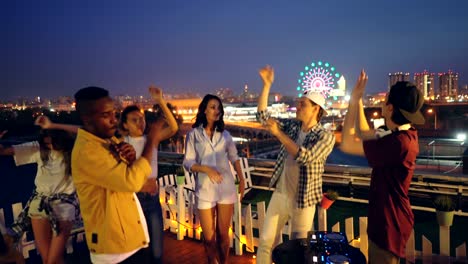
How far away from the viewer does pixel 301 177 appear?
9.89 ft

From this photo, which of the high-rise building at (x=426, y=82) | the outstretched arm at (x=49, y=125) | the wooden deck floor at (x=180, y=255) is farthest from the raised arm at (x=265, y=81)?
the high-rise building at (x=426, y=82)

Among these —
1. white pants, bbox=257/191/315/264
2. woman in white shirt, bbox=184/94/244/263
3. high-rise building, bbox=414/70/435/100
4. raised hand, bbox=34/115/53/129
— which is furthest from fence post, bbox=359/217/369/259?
high-rise building, bbox=414/70/435/100

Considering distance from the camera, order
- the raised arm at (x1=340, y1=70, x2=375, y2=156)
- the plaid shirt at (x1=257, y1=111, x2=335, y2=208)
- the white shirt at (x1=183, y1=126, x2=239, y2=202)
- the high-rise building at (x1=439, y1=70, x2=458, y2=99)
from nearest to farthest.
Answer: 1. the raised arm at (x1=340, y1=70, x2=375, y2=156)
2. the plaid shirt at (x1=257, y1=111, x2=335, y2=208)
3. the white shirt at (x1=183, y1=126, x2=239, y2=202)
4. the high-rise building at (x1=439, y1=70, x2=458, y2=99)

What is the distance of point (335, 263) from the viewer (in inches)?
87.1

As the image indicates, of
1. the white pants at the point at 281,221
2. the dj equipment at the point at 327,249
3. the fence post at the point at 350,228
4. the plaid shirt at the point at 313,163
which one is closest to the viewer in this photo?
the dj equipment at the point at 327,249

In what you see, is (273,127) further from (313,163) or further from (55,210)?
(55,210)

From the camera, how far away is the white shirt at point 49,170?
11.4ft

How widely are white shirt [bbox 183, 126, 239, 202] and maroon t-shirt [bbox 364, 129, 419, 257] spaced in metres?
1.61

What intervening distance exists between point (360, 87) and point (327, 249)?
1248 mm

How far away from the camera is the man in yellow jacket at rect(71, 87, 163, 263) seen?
1903mm

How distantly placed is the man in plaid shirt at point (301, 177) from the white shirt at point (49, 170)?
83.9 inches

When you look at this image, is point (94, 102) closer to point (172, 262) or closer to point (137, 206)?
point (137, 206)

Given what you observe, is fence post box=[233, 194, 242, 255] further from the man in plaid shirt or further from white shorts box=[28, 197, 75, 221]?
white shorts box=[28, 197, 75, 221]

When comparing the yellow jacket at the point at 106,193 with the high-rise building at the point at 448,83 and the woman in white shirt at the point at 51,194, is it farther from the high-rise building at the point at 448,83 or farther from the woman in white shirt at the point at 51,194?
the high-rise building at the point at 448,83
